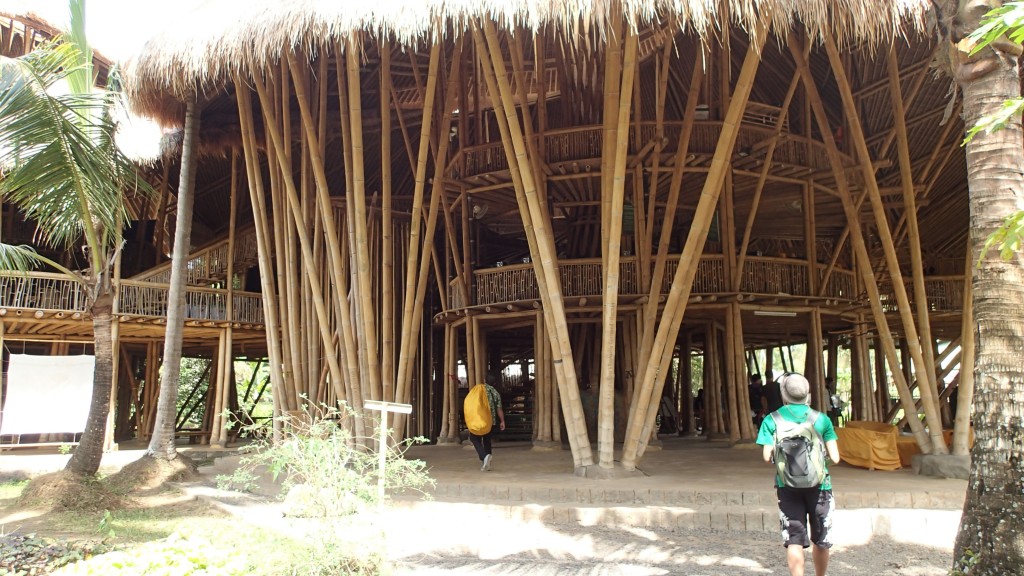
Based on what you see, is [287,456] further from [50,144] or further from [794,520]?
[50,144]

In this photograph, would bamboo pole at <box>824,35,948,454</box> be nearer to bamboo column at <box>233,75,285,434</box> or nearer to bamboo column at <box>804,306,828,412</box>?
bamboo column at <box>804,306,828,412</box>

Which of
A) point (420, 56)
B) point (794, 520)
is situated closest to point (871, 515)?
point (794, 520)

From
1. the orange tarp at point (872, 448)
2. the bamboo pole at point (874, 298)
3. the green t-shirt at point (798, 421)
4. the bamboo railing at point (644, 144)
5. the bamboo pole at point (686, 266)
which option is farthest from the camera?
the bamboo railing at point (644, 144)

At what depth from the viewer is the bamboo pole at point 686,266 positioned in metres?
8.16

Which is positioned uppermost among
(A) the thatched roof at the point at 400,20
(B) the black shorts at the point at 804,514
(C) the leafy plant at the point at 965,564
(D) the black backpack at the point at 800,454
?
(A) the thatched roof at the point at 400,20

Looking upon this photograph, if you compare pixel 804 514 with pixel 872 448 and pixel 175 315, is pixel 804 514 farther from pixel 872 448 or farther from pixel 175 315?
pixel 175 315

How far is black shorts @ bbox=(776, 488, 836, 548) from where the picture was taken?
442cm

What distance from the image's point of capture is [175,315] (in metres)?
11.2

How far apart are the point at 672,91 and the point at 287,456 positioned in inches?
533

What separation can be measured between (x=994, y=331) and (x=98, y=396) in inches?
377

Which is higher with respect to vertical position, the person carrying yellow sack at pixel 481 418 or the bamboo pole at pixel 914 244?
the bamboo pole at pixel 914 244

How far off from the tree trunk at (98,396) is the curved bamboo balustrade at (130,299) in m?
5.92

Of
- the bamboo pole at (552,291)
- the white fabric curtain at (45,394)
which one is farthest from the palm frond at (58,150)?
the white fabric curtain at (45,394)

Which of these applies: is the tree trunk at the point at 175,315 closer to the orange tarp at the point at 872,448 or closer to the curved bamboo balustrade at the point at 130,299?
the curved bamboo balustrade at the point at 130,299
